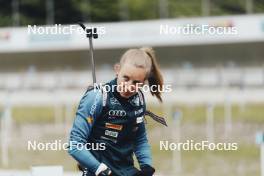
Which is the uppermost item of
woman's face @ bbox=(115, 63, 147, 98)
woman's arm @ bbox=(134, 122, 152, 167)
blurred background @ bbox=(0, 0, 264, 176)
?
blurred background @ bbox=(0, 0, 264, 176)

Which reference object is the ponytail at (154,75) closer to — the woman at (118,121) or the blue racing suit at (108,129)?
the woman at (118,121)

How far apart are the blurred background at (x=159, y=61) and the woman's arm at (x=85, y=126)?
1414 cm

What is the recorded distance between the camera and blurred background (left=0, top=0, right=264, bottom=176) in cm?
2403

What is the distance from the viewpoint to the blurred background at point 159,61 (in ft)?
78.8

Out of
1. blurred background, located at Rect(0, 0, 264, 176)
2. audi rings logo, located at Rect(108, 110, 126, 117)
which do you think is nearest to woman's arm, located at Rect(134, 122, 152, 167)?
audi rings logo, located at Rect(108, 110, 126, 117)

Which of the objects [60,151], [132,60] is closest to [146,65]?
[132,60]

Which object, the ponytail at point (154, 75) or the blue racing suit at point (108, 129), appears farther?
the ponytail at point (154, 75)

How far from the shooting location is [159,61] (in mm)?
41375

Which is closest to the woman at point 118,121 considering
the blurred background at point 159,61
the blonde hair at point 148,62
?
the blonde hair at point 148,62

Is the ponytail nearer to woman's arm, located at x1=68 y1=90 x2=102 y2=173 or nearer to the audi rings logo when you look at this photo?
the audi rings logo

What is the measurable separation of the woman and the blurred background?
13.9m

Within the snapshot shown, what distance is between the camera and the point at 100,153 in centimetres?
527

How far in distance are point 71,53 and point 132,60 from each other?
37.2 metres

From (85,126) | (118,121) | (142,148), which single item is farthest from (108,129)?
(142,148)
